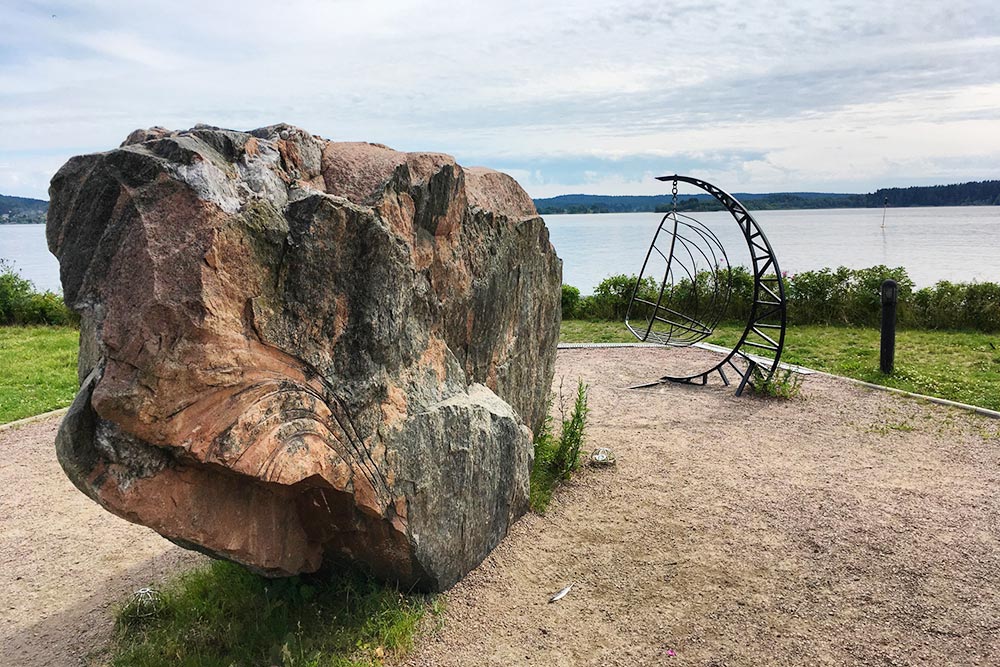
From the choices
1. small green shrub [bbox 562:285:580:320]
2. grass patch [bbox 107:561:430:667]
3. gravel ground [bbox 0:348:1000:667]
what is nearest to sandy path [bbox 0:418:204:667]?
gravel ground [bbox 0:348:1000:667]

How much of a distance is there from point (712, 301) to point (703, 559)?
7.19 metres

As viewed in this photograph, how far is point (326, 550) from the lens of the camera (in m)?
3.99

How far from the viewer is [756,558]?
461cm

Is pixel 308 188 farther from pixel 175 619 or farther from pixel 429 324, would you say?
pixel 175 619

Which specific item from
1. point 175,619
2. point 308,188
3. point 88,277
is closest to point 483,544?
point 175,619

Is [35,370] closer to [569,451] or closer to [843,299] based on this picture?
[569,451]

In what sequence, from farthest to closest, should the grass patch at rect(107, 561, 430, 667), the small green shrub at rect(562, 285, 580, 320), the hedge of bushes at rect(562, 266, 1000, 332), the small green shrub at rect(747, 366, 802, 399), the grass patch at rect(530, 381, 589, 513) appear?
the small green shrub at rect(562, 285, 580, 320), the hedge of bushes at rect(562, 266, 1000, 332), the small green shrub at rect(747, 366, 802, 399), the grass patch at rect(530, 381, 589, 513), the grass patch at rect(107, 561, 430, 667)

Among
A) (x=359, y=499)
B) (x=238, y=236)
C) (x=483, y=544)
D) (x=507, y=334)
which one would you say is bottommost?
(x=483, y=544)

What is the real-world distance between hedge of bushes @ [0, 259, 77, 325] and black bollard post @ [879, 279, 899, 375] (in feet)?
43.8

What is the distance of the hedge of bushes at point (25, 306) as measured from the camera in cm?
1345

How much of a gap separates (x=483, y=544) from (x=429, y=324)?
4.76 ft

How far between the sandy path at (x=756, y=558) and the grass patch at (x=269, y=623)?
26cm

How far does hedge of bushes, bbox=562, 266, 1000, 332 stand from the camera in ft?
38.6

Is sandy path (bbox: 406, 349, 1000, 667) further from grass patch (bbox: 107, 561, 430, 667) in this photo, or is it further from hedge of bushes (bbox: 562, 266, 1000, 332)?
hedge of bushes (bbox: 562, 266, 1000, 332)
